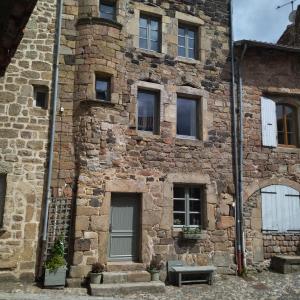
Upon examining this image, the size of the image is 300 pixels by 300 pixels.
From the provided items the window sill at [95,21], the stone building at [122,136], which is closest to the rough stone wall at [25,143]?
the stone building at [122,136]

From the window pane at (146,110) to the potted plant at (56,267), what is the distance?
3360mm

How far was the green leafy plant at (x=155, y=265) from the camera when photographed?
332 inches

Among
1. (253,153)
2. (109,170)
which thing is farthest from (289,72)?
(109,170)

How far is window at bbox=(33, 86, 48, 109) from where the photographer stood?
28.7 ft

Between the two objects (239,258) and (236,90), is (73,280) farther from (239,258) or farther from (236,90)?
Answer: (236,90)

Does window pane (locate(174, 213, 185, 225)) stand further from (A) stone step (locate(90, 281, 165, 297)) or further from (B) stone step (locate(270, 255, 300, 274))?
(B) stone step (locate(270, 255, 300, 274))

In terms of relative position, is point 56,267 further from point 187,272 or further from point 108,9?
point 108,9

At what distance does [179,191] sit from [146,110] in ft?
7.08

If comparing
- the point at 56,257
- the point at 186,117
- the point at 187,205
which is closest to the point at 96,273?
the point at 56,257

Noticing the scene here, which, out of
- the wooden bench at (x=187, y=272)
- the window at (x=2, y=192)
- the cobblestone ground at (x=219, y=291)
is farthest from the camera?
the wooden bench at (x=187, y=272)

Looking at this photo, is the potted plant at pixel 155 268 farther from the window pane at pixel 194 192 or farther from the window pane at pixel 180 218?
the window pane at pixel 194 192

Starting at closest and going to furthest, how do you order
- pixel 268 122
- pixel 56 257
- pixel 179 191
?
pixel 56 257 → pixel 179 191 → pixel 268 122

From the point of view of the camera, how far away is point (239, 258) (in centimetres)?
945

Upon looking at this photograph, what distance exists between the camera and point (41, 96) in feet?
29.0
